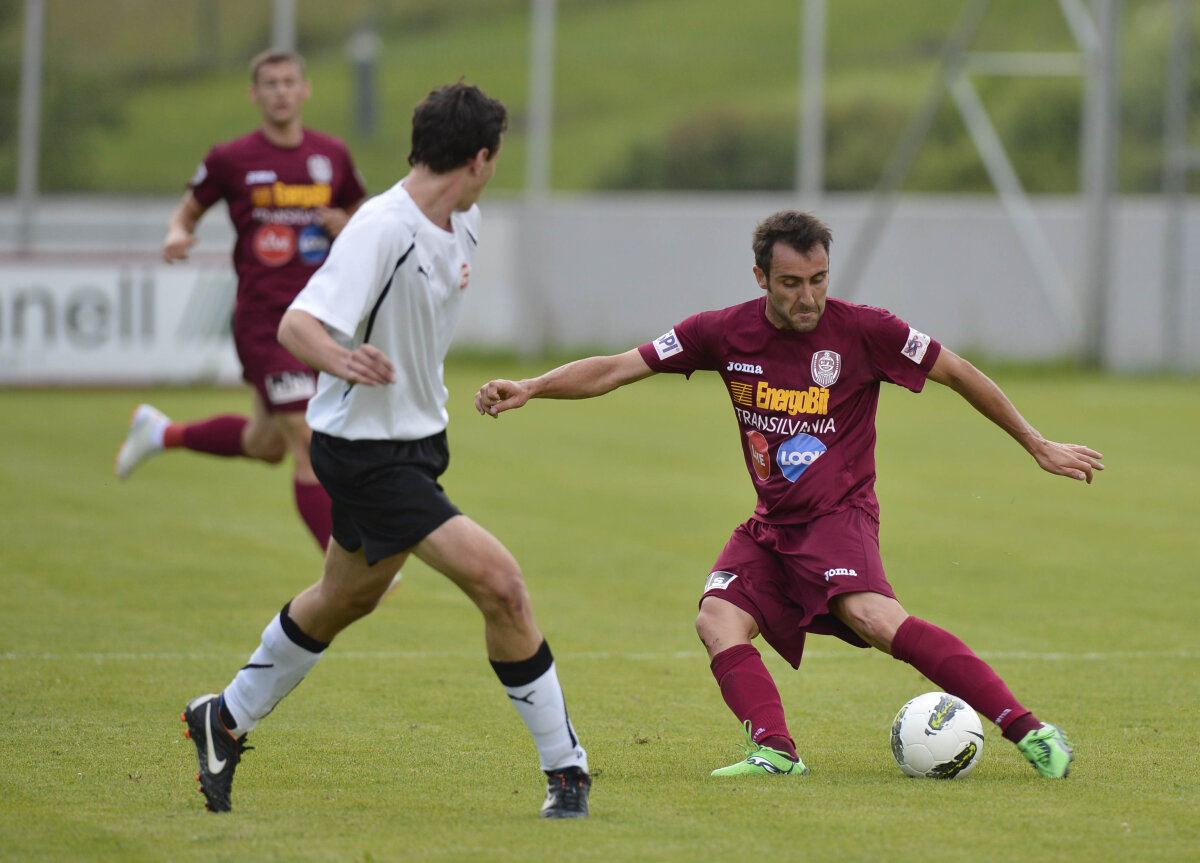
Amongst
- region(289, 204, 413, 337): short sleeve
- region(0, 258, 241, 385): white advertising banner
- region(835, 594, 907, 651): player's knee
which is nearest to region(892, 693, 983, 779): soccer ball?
region(835, 594, 907, 651): player's knee

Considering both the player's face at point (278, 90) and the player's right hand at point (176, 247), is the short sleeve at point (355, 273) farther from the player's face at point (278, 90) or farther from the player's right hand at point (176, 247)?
the player's face at point (278, 90)

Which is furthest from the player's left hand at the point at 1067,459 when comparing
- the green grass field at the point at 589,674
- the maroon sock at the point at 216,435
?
the maroon sock at the point at 216,435

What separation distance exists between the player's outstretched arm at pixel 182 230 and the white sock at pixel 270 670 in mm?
3360

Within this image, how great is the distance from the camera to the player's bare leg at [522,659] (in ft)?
15.2

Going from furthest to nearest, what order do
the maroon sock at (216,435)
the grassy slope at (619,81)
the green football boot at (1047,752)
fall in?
the grassy slope at (619,81)
the maroon sock at (216,435)
the green football boot at (1047,752)

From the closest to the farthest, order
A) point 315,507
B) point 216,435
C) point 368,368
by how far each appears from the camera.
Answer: point 368,368, point 315,507, point 216,435

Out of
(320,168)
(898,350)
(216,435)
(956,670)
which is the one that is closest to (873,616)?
(956,670)

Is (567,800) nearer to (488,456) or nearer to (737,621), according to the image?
(737,621)

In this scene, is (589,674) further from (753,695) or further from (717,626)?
(753,695)

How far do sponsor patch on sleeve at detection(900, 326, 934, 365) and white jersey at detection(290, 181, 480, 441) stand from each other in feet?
5.01

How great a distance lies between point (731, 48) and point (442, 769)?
36295mm

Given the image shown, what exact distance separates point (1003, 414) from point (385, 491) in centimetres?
203

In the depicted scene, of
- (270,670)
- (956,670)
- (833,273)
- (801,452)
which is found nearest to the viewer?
(270,670)

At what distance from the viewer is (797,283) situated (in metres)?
5.43
